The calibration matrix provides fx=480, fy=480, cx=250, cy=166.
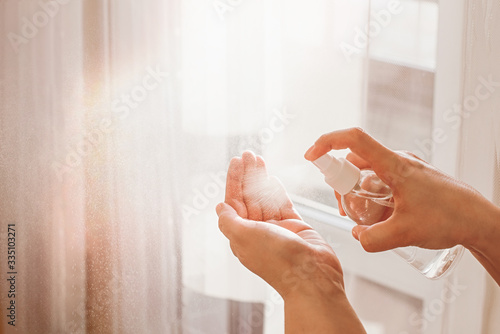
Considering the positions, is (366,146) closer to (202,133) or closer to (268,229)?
(268,229)

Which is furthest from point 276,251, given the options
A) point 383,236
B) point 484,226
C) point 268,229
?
point 484,226

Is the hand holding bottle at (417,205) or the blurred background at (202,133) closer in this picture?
the hand holding bottle at (417,205)

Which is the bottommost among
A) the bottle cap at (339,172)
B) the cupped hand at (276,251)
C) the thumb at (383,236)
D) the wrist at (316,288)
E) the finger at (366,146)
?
the wrist at (316,288)

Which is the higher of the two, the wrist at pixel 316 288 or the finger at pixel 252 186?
the finger at pixel 252 186

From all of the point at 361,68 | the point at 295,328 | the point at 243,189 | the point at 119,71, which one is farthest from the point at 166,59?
the point at 295,328

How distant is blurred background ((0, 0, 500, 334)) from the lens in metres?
0.71

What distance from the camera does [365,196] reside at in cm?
62

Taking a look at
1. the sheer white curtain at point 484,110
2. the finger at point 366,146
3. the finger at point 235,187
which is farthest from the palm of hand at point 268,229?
the sheer white curtain at point 484,110

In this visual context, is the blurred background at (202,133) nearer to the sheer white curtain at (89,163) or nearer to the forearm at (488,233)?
the sheer white curtain at (89,163)

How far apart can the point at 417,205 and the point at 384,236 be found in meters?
0.05

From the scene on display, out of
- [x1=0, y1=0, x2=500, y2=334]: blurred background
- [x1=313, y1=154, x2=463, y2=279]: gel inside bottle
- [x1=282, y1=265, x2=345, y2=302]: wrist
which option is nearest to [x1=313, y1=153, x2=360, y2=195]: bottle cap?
[x1=313, y1=154, x2=463, y2=279]: gel inside bottle

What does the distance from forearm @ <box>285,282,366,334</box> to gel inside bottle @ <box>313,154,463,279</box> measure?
0.11 metres

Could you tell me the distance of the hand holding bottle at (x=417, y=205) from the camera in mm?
559

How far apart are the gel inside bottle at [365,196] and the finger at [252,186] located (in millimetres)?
148
